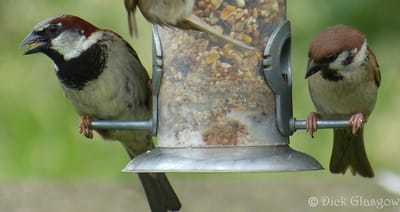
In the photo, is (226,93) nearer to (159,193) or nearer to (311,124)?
(311,124)

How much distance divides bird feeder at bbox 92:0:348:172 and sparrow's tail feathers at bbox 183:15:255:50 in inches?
0.9

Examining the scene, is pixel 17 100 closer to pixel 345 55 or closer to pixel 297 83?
pixel 297 83

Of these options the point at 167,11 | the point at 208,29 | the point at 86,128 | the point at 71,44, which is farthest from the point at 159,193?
the point at 167,11

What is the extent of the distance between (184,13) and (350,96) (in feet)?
5.38

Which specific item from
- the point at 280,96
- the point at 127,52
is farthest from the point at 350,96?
the point at 127,52

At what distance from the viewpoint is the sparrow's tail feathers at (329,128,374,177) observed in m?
6.19

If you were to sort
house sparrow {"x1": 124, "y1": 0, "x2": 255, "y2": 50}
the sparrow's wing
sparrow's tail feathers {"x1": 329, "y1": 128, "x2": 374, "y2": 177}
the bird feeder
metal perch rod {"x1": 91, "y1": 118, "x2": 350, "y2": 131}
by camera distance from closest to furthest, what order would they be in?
house sparrow {"x1": 124, "y1": 0, "x2": 255, "y2": 50}
the bird feeder
metal perch rod {"x1": 91, "y1": 118, "x2": 350, "y2": 131}
the sparrow's wing
sparrow's tail feathers {"x1": 329, "y1": 128, "x2": 374, "y2": 177}

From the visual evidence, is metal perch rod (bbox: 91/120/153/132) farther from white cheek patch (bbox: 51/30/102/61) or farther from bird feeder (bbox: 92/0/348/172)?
white cheek patch (bbox: 51/30/102/61)

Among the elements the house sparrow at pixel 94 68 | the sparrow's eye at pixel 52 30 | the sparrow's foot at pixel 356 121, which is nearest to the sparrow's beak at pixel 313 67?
the sparrow's foot at pixel 356 121

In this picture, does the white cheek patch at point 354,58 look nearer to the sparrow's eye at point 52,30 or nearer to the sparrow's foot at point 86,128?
the sparrow's foot at point 86,128

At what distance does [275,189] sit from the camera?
20.9ft

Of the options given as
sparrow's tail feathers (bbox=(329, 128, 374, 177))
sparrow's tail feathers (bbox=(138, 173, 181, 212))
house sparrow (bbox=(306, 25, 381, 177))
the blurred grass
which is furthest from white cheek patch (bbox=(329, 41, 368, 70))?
the blurred grass

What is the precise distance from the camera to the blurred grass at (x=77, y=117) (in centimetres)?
707

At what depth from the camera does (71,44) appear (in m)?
5.82
